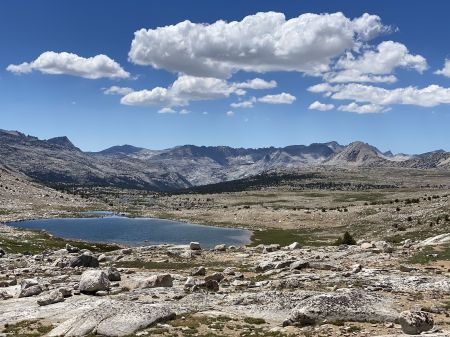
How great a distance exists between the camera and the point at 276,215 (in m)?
193

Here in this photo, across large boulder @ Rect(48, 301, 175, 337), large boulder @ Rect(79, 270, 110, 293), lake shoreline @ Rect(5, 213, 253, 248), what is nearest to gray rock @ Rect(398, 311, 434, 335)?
large boulder @ Rect(48, 301, 175, 337)

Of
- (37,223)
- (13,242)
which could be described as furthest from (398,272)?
(37,223)

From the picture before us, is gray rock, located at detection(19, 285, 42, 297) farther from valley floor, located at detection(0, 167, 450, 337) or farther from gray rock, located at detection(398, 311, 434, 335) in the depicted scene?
gray rock, located at detection(398, 311, 434, 335)

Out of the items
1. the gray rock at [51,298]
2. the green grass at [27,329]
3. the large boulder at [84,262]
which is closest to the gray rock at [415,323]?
the green grass at [27,329]

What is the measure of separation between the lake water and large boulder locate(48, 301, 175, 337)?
8841 cm

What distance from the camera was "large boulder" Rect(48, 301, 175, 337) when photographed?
31.0m

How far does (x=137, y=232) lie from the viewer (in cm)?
16188

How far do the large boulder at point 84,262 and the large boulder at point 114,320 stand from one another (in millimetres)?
30782

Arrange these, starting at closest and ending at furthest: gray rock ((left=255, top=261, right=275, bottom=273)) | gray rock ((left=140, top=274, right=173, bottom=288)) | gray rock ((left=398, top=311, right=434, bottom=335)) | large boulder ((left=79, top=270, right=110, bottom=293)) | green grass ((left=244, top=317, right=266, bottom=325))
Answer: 1. gray rock ((left=398, top=311, right=434, bottom=335))
2. green grass ((left=244, top=317, right=266, bottom=325))
3. large boulder ((left=79, top=270, right=110, bottom=293))
4. gray rock ((left=140, top=274, right=173, bottom=288))
5. gray rock ((left=255, top=261, right=275, bottom=273))

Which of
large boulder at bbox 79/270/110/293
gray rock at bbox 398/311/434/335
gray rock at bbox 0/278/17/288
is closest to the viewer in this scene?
gray rock at bbox 398/311/434/335

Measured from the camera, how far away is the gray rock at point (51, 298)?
40844 millimetres

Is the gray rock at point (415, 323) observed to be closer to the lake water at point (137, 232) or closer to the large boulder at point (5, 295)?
the large boulder at point (5, 295)

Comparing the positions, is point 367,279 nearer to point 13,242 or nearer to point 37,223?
point 13,242

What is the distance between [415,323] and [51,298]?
97.5 ft
